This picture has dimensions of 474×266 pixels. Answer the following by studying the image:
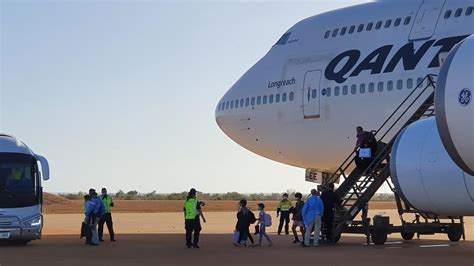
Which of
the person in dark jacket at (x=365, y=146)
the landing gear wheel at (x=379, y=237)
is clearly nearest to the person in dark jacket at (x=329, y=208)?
the landing gear wheel at (x=379, y=237)

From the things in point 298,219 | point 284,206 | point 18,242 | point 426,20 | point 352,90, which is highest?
point 426,20

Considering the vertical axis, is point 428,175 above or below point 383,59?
below

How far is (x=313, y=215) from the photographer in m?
20.6

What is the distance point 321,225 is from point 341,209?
28.1 inches

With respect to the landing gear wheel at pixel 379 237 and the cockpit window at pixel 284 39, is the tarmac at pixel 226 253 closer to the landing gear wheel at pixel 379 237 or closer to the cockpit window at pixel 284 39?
the landing gear wheel at pixel 379 237

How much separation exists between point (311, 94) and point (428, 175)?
994 centimetres

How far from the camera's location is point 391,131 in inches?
982

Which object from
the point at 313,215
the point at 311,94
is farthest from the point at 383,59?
the point at 313,215

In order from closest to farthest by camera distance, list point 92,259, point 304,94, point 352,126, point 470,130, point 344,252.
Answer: point 470,130 < point 92,259 < point 344,252 < point 352,126 < point 304,94

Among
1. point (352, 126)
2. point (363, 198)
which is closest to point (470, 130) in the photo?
point (363, 198)

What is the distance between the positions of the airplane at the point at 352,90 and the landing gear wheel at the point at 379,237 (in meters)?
2.84

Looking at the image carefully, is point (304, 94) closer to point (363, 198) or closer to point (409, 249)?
point (363, 198)

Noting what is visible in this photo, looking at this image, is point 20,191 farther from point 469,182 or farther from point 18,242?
point 469,182

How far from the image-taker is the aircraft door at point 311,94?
27547mm
